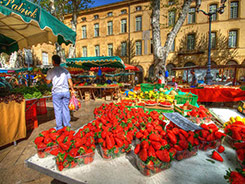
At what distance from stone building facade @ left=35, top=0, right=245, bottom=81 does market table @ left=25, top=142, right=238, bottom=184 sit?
15.3m

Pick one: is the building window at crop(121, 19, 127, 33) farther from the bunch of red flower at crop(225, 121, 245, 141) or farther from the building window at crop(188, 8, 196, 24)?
the bunch of red flower at crop(225, 121, 245, 141)

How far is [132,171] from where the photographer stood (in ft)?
3.83

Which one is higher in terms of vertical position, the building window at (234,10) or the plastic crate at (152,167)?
the building window at (234,10)

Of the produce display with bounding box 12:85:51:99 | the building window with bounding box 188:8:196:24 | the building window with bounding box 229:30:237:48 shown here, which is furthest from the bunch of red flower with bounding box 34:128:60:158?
the building window with bounding box 229:30:237:48

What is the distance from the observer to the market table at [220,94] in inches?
216

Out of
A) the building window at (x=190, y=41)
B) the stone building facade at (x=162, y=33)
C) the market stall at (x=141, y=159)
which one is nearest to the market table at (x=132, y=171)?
the market stall at (x=141, y=159)

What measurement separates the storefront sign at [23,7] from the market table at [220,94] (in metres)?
6.83

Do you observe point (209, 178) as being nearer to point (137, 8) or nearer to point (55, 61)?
point (55, 61)

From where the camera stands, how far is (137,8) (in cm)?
1941

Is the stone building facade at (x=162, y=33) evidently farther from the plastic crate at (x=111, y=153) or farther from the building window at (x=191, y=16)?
the plastic crate at (x=111, y=153)

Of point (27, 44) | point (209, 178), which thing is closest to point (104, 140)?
point (209, 178)

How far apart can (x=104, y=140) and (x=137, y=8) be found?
2260 cm

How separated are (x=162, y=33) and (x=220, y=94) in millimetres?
14931

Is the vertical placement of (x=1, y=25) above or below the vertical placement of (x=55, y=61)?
above
